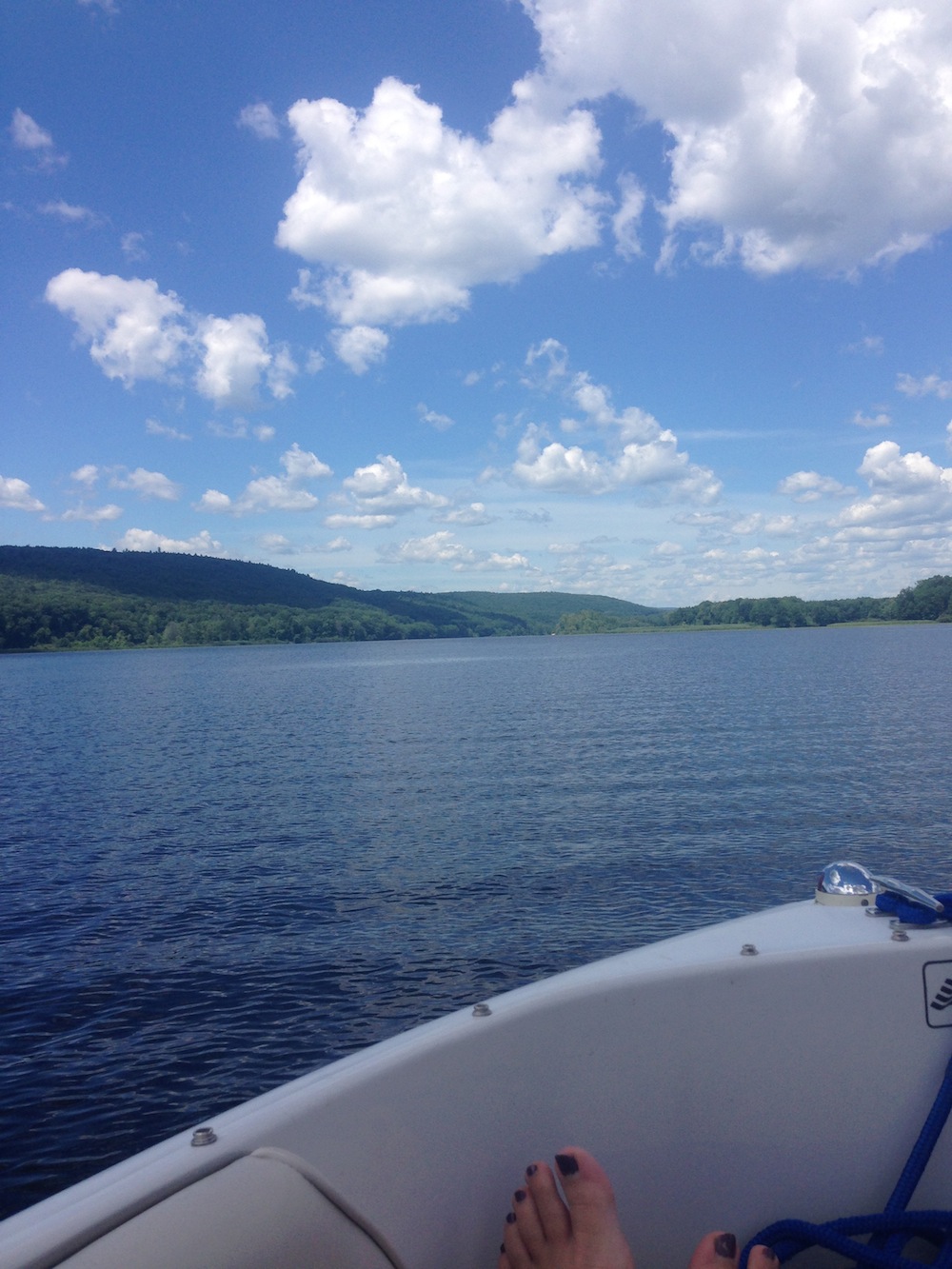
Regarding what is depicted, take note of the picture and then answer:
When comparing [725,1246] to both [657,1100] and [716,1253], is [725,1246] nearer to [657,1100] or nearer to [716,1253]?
[716,1253]

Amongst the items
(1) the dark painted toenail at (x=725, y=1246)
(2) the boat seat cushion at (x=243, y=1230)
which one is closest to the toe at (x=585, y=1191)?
(1) the dark painted toenail at (x=725, y=1246)

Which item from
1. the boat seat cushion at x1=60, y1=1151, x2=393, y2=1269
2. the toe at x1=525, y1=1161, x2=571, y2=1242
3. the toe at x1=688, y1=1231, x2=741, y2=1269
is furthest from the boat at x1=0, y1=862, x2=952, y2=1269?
the toe at x1=688, y1=1231, x2=741, y2=1269

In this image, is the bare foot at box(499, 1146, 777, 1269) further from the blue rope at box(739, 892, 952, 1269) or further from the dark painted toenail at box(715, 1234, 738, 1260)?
the blue rope at box(739, 892, 952, 1269)

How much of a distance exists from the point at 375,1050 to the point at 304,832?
16.4 m

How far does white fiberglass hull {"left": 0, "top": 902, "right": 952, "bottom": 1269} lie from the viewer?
9.25 feet

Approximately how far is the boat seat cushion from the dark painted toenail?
1.06 meters

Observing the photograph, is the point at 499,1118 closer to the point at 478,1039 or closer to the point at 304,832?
the point at 478,1039

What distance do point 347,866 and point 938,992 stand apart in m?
13.3

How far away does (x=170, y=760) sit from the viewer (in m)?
30.9

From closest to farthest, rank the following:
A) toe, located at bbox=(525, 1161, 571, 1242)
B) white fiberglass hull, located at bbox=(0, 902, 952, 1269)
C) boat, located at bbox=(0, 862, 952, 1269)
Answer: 1. boat, located at bbox=(0, 862, 952, 1269)
2. white fiberglass hull, located at bbox=(0, 902, 952, 1269)
3. toe, located at bbox=(525, 1161, 571, 1242)

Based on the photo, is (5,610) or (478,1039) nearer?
(478,1039)

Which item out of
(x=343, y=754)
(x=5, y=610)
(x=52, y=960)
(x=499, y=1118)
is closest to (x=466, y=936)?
(x=52, y=960)

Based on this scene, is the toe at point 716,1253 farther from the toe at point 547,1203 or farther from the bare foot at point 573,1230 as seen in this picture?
the toe at point 547,1203

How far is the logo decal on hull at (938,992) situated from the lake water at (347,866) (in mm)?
6236
